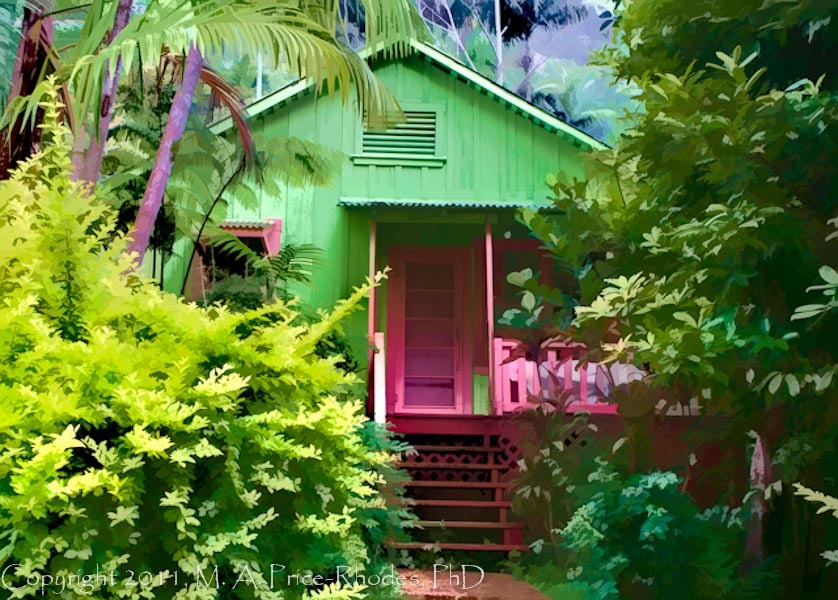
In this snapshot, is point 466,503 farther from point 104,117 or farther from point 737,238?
point 104,117

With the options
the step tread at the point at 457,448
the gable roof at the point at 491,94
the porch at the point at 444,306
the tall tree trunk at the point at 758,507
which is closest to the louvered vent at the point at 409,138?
the gable roof at the point at 491,94

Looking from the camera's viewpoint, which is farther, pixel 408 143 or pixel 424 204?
pixel 408 143

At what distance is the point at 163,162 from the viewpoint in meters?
7.77

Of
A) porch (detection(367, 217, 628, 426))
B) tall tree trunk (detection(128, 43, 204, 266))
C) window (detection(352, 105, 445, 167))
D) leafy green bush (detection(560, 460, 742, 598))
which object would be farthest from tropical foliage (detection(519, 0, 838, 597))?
window (detection(352, 105, 445, 167))

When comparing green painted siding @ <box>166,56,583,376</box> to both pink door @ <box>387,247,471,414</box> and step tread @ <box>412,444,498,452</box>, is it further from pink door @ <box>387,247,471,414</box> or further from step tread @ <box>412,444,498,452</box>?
step tread @ <box>412,444,498,452</box>

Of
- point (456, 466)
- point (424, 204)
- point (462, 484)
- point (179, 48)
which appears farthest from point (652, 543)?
point (424, 204)

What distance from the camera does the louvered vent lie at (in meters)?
11.3

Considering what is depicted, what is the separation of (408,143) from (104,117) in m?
4.72

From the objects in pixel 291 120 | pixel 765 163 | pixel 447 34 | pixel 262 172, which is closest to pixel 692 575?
pixel 765 163

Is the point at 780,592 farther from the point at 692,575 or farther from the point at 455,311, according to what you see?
the point at 455,311

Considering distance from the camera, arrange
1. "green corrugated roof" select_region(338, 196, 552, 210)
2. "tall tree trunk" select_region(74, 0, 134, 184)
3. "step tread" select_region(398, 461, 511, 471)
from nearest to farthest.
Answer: "tall tree trunk" select_region(74, 0, 134, 184)
"step tread" select_region(398, 461, 511, 471)
"green corrugated roof" select_region(338, 196, 552, 210)

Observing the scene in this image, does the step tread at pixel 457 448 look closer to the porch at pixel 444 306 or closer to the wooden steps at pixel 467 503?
the wooden steps at pixel 467 503

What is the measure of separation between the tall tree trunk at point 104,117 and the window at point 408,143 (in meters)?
4.04

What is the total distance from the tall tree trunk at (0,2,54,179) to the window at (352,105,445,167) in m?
4.88
